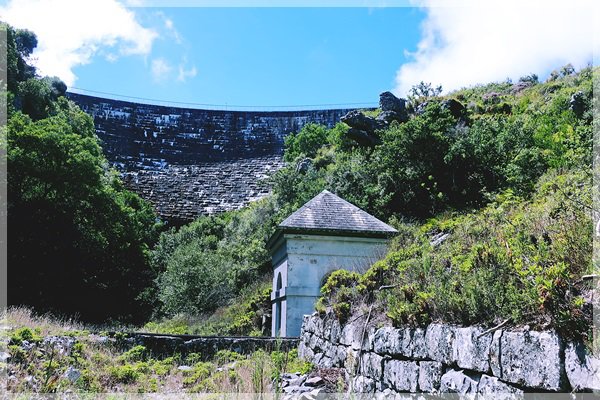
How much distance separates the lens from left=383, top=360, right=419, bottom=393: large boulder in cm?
477

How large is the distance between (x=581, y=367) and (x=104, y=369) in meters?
7.55

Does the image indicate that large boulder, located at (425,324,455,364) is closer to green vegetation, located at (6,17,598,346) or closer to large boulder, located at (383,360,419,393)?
large boulder, located at (383,360,419,393)

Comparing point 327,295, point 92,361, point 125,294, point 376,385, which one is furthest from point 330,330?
point 125,294

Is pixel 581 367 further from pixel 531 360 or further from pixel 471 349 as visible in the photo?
pixel 471 349

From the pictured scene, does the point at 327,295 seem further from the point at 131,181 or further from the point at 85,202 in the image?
the point at 131,181

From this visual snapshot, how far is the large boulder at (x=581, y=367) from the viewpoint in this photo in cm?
270

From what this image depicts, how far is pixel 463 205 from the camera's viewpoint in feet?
66.5

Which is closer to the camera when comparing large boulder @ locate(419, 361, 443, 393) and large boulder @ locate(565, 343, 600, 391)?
large boulder @ locate(565, 343, 600, 391)

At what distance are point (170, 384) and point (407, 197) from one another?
1512 centimetres

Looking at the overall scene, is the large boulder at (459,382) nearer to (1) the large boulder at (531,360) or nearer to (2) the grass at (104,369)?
(1) the large boulder at (531,360)

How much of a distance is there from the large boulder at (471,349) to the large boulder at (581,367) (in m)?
0.78

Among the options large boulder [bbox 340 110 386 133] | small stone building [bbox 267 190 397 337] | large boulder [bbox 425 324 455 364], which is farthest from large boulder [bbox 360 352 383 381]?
large boulder [bbox 340 110 386 133]

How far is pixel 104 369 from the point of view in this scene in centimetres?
830

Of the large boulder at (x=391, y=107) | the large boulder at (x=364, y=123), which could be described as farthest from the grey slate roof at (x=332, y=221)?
the large boulder at (x=391, y=107)
